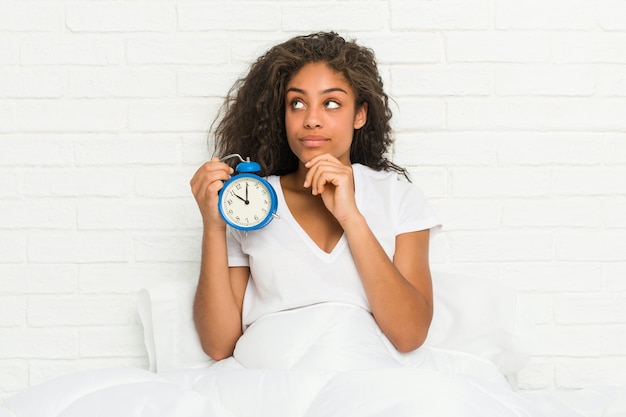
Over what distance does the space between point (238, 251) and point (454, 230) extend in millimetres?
591

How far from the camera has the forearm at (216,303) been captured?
172 cm

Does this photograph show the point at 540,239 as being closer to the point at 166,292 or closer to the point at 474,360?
the point at 474,360

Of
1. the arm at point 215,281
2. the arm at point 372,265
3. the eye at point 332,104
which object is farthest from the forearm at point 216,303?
the eye at point 332,104

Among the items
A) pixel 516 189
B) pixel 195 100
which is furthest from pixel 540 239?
pixel 195 100

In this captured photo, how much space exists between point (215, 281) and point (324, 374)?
0.46m

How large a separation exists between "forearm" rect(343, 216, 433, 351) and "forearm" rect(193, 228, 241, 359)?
11.6 inches

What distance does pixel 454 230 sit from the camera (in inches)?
79.7

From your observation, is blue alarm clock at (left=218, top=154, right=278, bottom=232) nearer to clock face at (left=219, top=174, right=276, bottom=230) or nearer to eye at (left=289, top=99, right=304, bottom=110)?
clock face at (left=219, top=174, right=276, bottom=230)

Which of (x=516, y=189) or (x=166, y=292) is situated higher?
(x=516, y=189)

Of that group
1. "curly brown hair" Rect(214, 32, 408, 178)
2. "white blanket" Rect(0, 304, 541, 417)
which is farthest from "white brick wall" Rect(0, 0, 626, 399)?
"white blanket" Rect(0, 304, 541, 417)

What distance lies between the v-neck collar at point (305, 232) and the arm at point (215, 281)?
0.50ft

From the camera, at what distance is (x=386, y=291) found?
164 centimetres

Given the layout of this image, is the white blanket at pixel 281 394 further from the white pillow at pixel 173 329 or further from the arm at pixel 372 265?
the white pillow at pixel 173 329

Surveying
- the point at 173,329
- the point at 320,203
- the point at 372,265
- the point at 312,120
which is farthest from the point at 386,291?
the point at 173,329
